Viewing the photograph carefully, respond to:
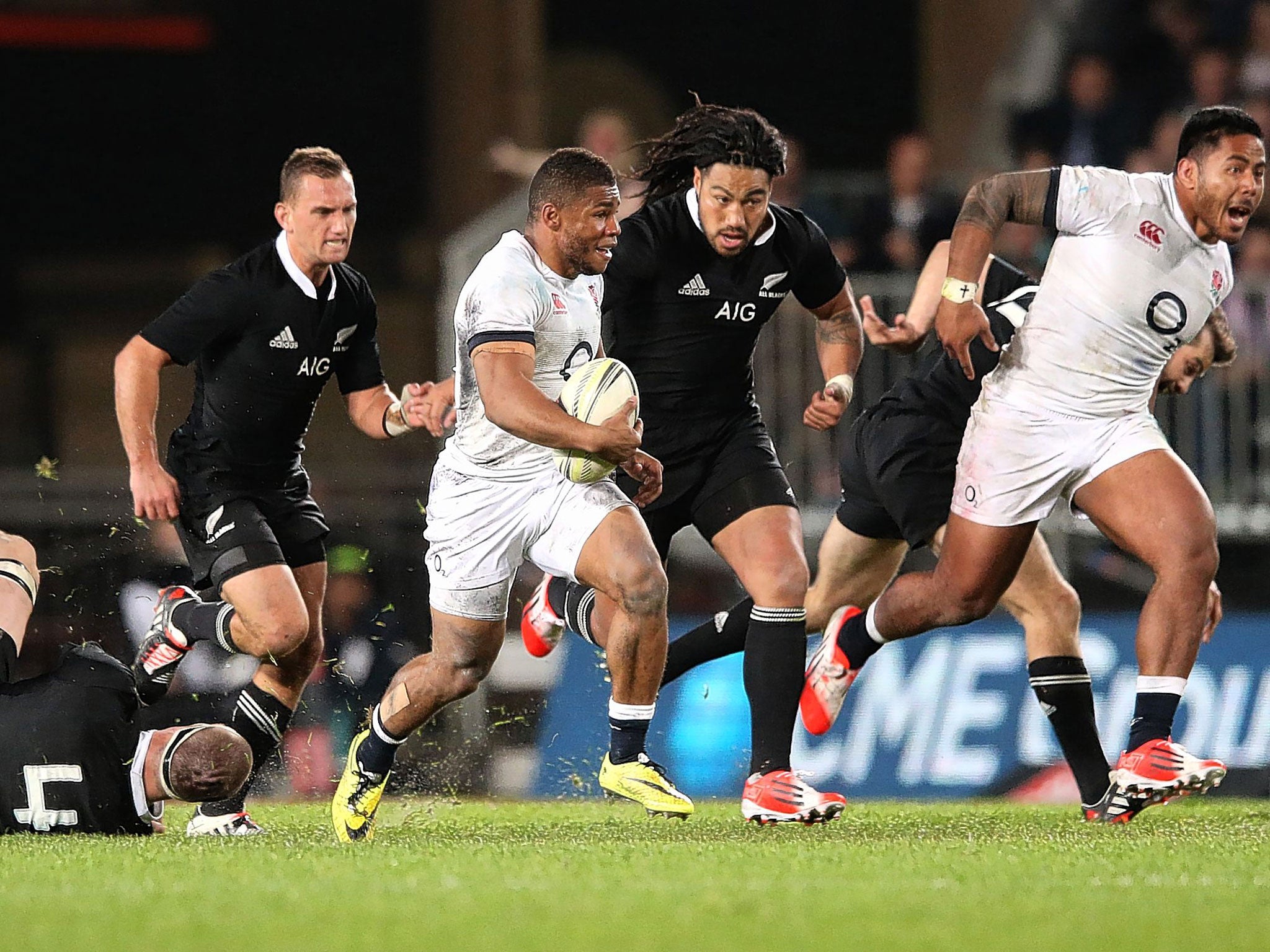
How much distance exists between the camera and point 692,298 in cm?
671

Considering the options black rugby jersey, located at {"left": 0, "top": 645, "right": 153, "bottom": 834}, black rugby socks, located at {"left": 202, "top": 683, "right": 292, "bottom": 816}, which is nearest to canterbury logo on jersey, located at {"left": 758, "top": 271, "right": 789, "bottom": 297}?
black rugby socks, located at {"left": 202, "top": 683, "right": 292, "bottom": 816}

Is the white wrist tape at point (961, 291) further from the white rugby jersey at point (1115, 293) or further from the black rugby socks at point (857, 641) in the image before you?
the black rugby socks at point (857, 641)

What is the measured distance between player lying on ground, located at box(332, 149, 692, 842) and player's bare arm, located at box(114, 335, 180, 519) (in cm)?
97

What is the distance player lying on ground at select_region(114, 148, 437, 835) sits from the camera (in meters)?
6.65

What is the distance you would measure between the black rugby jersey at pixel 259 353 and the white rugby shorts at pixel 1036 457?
2.15 metres

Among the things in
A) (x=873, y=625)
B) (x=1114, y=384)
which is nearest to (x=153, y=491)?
(x=873, y=625)

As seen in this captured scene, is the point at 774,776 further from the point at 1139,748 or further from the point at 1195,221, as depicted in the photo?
the point at 1195,221

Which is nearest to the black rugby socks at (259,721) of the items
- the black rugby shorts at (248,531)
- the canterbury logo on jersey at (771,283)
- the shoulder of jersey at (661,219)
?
the black rugby shorts at (248,531)

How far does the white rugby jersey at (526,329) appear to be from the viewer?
5.95 metres

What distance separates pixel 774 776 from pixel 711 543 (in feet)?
3.08

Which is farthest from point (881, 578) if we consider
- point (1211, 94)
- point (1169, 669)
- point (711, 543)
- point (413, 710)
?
point (1211, 94)

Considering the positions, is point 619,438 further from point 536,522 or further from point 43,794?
point 43,794

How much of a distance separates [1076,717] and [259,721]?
2.84 m

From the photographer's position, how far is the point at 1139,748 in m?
6.05
